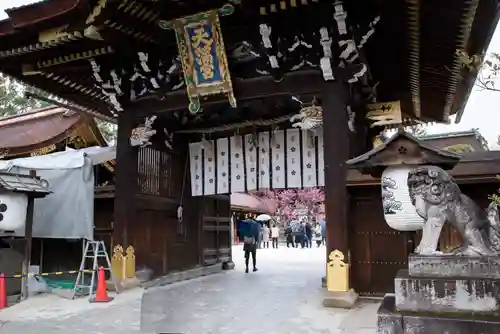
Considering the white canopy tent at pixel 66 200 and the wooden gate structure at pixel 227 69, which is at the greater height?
the wooden gate structure at pixel 227 69

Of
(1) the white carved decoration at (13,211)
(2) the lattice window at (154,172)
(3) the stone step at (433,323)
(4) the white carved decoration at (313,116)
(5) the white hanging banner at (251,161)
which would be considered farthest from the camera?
(5) the white hanging banner at (251,161)

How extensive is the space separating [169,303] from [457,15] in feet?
21.0

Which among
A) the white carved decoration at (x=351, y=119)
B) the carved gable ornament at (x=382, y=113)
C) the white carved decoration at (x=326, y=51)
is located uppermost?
the white carved decoration at (x=326, y=51)

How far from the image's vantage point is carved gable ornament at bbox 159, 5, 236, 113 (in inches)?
289

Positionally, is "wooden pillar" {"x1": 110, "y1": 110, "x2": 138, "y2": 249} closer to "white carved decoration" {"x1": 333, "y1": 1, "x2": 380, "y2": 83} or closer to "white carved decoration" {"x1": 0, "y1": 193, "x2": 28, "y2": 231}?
"white carved decoration" {"x1": 0, "y1": 193, "x2": 28, "y2": 231}

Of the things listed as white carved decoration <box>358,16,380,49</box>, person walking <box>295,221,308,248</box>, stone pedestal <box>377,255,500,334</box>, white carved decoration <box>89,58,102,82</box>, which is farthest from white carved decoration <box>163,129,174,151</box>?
person walking <box>295,221,308,248</box>

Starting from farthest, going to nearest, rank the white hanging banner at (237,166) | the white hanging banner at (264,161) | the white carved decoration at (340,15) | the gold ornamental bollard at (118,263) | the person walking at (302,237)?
the person walking at (302,237), the white hanging banner at (237,166), the white hanging banner at (264,161), the gold ornamental bollard at (118,263), the white carved decoration at (340,15)

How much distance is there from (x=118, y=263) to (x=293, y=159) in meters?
4.27

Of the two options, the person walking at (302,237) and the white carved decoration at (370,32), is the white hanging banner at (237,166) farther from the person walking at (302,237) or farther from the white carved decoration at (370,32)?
the person walking at (302,237)

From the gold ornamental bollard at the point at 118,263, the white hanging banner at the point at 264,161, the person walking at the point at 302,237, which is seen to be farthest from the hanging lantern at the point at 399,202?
the person walking at the point at 302,237

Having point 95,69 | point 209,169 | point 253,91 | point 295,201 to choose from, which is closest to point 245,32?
point 253,91

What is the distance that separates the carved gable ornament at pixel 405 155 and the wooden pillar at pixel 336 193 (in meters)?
1.77

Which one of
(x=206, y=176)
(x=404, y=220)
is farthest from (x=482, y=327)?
(x=206, y=176)

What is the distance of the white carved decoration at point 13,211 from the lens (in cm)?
760
